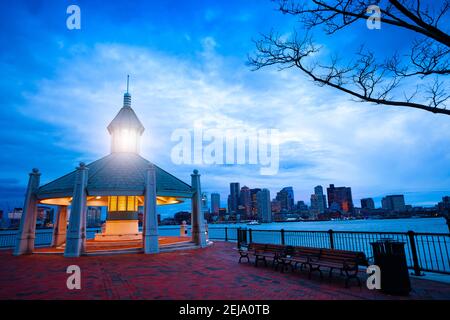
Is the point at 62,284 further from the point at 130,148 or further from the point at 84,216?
the point at 130,148

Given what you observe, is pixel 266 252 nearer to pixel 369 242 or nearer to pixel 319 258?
pixel 319 258

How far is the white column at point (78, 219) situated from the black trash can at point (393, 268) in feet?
49.6

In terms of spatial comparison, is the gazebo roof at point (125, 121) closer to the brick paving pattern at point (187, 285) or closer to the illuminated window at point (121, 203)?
the illuminated window at point (121, 203)

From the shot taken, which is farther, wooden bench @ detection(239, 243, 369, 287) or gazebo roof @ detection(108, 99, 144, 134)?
gazebo roof @ detection(108, 99, 144, 134)

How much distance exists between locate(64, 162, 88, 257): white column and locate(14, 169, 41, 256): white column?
4.37 m

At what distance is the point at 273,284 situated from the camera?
312 inches

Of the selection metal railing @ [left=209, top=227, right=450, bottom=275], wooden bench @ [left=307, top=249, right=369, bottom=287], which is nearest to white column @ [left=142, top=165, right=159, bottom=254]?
metal railing @ [left=209, top=227, right=450, bottom=275]

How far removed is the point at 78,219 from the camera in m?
16.1

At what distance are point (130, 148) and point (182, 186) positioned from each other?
276 inches

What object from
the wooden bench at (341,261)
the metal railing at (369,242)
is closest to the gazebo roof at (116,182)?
the metal railing at (369,242)

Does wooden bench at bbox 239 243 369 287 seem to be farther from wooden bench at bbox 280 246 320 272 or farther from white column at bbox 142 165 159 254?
white column at bbox 142 165 159 254

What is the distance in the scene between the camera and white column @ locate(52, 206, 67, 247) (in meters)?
21.5

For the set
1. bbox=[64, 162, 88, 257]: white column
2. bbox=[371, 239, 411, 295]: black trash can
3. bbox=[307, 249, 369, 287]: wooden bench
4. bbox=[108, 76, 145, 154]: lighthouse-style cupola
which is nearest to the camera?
bbox=[371, 239, 411, 295]: black trash can
